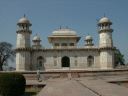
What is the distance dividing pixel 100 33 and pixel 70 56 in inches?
209

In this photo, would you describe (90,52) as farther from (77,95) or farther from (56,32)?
(77,95)

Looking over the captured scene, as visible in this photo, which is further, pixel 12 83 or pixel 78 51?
pixel 78 51

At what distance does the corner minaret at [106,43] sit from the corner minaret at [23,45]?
32.4 feet

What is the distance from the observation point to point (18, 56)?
132 feet

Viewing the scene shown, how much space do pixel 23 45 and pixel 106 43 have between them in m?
11.2

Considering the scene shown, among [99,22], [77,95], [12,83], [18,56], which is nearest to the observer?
[77,95]

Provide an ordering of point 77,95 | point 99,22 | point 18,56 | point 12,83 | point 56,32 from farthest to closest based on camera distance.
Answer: point 56,32 → point 99,22 → point 18,56 → point 12,83 → point 77,95

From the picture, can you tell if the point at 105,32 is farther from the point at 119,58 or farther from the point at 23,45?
the point at 119,58

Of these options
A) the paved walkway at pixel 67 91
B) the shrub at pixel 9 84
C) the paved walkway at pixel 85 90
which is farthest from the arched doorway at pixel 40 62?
the shrub at pixel 9 84

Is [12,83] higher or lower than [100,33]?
lower

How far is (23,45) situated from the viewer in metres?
40.9

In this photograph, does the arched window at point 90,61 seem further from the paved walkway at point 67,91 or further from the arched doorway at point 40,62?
the paved walkway at point 67,91

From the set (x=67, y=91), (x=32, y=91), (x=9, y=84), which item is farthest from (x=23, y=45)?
(x=67, y=91)

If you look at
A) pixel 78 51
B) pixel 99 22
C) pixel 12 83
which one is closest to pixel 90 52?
pixel 78 51
